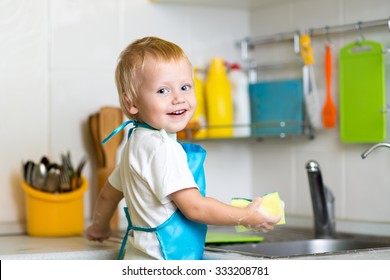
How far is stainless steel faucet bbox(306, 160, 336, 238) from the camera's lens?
2020 millimetres

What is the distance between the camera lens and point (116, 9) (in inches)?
88.0

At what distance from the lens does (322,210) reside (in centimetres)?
204

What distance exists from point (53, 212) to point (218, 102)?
23.5 inches

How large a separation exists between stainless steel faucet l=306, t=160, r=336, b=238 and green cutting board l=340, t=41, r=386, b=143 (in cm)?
19

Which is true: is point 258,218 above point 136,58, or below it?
below

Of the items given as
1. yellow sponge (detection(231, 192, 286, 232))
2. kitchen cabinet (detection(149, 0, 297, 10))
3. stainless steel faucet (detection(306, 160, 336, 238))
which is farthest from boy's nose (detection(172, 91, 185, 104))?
kitchen cabinet (detection(149, 0, 297, 10))

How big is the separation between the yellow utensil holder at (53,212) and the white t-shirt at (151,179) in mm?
549

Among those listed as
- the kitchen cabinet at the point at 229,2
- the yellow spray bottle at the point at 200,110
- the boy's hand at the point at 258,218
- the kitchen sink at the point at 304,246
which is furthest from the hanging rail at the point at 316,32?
the boy's hand at the point at 258,218

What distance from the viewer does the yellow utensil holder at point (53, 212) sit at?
2.03 meters

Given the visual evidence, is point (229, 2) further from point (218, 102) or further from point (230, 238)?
point (230, 238)

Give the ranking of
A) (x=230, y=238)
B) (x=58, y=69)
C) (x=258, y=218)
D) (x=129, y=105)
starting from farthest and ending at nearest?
(x=58, y=69) → (x=230, y=238) → (x=129, y=105) → (x=258, y=218)

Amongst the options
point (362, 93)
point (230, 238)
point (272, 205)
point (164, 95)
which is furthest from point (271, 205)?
point (362, 93)
